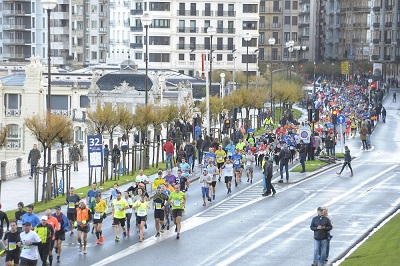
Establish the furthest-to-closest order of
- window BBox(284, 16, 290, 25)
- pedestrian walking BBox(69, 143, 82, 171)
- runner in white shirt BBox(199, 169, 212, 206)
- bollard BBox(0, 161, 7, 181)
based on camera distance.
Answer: window BBox(284, 16, 290, 25) → pedestrian walking BBox(69, 143, 82, 171) → bollard BBox(0, 161, 7, 181) → runner in white shirt BBox(199, 169, 212, 206)

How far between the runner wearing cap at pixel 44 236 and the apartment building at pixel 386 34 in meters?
137

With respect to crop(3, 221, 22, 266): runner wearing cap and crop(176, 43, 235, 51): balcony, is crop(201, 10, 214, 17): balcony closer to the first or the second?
crop(176, 43, 235, 51): balcony

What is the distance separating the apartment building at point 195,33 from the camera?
A: 143 metres

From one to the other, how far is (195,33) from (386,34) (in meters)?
35.6

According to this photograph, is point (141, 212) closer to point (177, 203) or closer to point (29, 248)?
point (177, 203)

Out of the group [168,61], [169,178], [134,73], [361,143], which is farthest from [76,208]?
[168,61]

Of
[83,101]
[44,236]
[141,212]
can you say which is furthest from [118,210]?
[83,101]

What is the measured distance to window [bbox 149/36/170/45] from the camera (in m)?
143

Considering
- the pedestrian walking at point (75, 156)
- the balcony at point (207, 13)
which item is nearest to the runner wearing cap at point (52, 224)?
the pedestrian walking at point (75, 156)

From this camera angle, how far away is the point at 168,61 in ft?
472

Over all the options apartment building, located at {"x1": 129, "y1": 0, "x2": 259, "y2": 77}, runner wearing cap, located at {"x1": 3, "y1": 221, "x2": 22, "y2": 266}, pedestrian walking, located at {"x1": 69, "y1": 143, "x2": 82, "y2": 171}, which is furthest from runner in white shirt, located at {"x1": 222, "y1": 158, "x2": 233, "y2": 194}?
apartment building, located at {"x1": 129, "y1": 0, "x2": 259, "y2": 77}

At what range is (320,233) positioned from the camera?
106 ft

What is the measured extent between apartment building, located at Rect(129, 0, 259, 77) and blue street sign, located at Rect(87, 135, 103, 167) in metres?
93.4

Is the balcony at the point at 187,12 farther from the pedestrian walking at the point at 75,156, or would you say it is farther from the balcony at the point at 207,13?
the pedestrian walking at the point at 75,156
